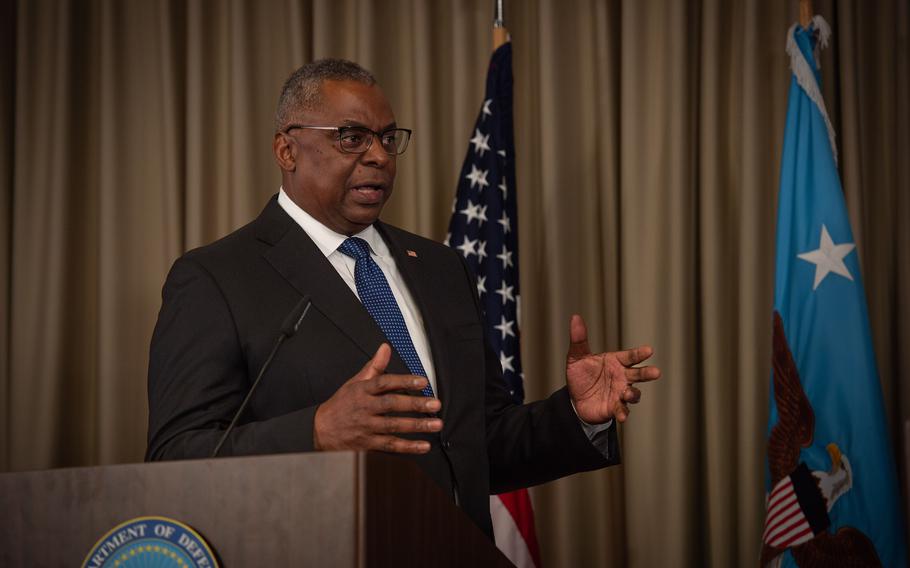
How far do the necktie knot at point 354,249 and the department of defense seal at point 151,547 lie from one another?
43.9 inches

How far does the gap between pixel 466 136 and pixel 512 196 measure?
51 centimetres

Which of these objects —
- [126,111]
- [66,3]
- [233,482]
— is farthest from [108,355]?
[233,482]

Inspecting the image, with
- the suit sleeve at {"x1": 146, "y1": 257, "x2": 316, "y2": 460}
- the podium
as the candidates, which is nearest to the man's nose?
the suit sleeve at {"x1": 146, "y1": 257, "x2": 316, "y2": 460}

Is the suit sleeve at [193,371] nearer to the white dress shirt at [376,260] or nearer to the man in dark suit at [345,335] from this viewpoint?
the man in dark suit at [345,335]

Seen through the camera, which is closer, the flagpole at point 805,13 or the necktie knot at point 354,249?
the necktie knot at point 354,249

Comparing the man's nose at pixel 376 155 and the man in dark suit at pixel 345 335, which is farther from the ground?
the man's nose at pixel 376 155

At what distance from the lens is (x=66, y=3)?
4.66 metres

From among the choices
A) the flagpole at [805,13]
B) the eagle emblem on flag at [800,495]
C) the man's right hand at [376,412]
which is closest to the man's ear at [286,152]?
the man's right hand at [376,412]

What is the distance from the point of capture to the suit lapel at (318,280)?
7.35 ft

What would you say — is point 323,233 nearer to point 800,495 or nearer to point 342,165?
point 342,165

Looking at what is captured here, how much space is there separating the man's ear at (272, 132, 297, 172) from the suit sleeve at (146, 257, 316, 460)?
1.36ft

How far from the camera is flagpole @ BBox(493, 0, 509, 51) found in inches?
163

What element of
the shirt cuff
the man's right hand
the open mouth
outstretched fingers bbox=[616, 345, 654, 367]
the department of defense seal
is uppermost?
the open mouth

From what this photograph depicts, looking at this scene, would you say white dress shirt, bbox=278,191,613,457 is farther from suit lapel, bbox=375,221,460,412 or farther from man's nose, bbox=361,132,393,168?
man's nose, bbox=361,132,393,168
